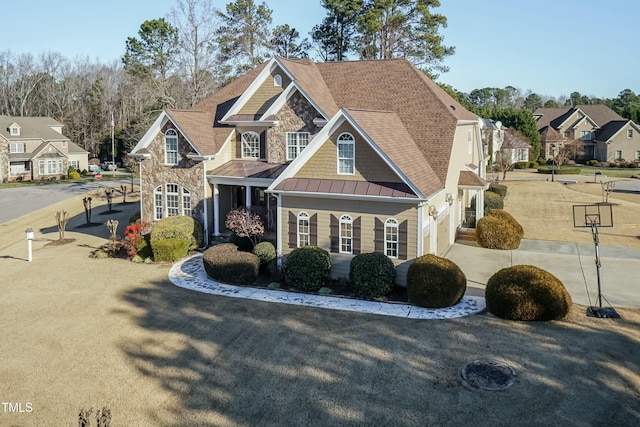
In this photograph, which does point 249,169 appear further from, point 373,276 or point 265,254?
point 373,276

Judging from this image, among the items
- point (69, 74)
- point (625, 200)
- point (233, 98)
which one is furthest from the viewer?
point (69, 74)

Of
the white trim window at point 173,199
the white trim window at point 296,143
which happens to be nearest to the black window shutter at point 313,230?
the white trim window at point 296,143

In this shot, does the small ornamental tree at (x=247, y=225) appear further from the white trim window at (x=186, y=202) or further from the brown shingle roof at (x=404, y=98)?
the brown shingle roof at (x=404, y=98)

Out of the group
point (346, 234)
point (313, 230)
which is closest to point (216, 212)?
point (313, 230)

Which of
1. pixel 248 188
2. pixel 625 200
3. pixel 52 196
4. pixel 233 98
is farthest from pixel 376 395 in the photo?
pixel 52 196

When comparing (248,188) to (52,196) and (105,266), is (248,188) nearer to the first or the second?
(105,266)
